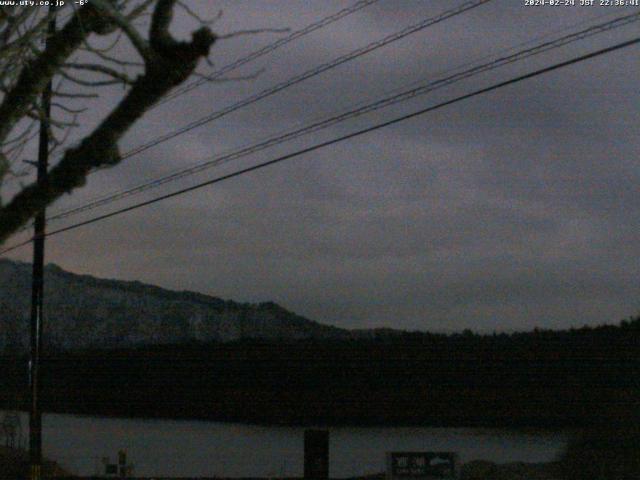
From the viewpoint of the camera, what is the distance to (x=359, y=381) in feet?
106

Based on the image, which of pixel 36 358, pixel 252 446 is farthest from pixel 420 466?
pixel 252 446

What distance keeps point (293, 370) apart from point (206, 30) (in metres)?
29.1

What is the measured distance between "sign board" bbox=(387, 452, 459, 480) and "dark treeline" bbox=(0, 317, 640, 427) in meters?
5.05

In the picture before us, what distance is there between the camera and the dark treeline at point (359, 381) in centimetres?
2611

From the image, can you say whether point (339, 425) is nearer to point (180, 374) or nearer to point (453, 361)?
point (453, 361)

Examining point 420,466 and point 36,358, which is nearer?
point 420,466

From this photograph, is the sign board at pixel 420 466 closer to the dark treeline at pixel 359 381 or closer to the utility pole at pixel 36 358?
the dark treeline at pixel 359 381

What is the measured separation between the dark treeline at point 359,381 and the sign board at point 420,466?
505 cm

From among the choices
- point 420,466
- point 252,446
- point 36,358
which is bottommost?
point 252,446

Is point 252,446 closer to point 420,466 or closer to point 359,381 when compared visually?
point 359,381

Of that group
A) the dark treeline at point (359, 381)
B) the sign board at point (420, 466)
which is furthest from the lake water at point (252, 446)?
the sign board at point (420, 466)

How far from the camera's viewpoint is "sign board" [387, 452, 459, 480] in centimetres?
1814

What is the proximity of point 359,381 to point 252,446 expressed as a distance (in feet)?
13.3

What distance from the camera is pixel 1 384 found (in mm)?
41938
